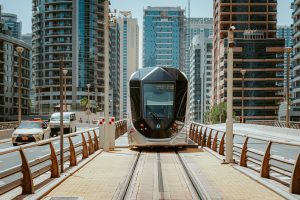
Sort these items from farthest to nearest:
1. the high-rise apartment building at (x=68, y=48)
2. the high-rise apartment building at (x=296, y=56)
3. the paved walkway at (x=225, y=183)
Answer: the high-rise apartment building at (x=68, y=48), the high-rise apartment building at (x=296, y=56), the paved walkway at (x=225, y=183)

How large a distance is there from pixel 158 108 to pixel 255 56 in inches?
4555

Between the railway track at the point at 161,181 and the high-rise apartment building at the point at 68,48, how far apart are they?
419 ft

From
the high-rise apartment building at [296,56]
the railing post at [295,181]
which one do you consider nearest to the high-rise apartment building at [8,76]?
the high-rise apartment building at [296,56]

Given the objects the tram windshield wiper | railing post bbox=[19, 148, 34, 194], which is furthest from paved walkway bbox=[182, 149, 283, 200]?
the tram windshield wiper

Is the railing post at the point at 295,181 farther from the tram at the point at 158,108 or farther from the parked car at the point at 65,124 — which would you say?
the parked car at the point at 65,124

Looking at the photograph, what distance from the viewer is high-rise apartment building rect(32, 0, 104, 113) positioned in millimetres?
144375

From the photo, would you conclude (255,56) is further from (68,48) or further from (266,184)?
(266,184)

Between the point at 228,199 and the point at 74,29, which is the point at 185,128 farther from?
the point at 74,29

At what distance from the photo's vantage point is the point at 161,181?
1176 centimetres

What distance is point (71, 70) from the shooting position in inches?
5748

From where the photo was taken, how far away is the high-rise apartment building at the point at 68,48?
144m

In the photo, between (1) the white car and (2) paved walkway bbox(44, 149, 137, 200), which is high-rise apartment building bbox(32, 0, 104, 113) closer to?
(1) the white car

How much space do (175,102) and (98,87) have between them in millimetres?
128473

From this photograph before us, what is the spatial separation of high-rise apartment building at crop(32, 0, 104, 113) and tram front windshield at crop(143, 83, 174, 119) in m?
121
